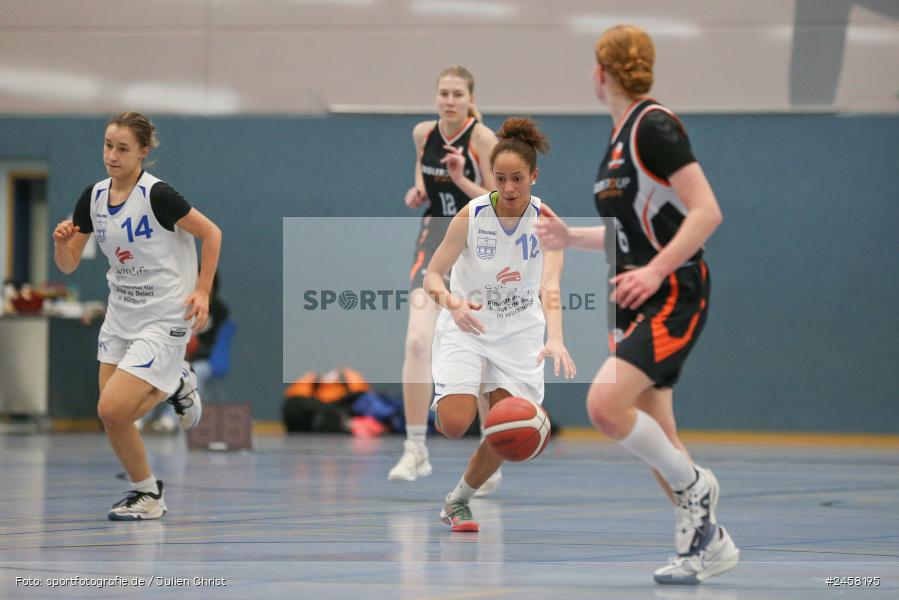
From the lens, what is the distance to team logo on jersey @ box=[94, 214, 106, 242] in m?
5.56

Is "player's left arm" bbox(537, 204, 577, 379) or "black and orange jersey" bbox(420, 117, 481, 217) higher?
"black and orange jersey" bbox(420, 117, 481, 217)

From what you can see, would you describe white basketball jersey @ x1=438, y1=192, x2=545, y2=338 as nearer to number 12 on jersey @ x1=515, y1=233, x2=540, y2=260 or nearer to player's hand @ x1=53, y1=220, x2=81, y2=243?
number 12 on jersey @ x1=515, y1=233, x2=540, y2=260

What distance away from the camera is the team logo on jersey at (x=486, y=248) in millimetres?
5414

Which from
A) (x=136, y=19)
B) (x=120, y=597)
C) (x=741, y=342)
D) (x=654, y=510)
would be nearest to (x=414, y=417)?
(x=654, y=510)

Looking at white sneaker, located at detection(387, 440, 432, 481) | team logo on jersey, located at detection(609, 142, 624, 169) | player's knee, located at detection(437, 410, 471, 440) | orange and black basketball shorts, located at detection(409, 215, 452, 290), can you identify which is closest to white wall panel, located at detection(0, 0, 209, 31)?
orange and black basketball shorts, located at detection(409, 215, 452, 290)

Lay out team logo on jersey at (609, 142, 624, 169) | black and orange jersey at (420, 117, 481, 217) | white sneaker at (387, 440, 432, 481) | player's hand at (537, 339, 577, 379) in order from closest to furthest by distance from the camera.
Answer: team logo on jersey at (609, 142, 624, 169), player's hand at (537, 339, 577, 379), white sneaker at (387, 440, 432, 481), black and orange jersey at (420, 117, 481, 217)

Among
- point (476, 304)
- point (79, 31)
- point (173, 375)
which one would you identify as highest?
point (79, 31)

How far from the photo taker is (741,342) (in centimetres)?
1309

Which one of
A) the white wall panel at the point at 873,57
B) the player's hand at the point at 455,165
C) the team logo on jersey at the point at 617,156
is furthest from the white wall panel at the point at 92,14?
the team logo on jersey at the point at 617,156

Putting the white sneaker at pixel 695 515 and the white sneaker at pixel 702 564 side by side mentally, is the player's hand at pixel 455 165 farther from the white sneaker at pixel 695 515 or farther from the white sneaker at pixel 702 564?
the white sneaker at pixel 702 564

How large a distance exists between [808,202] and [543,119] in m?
2.89

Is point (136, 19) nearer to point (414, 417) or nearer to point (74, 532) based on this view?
point (414, 417)

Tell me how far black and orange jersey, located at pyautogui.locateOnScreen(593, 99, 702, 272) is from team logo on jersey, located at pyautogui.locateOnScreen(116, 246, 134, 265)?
245cm

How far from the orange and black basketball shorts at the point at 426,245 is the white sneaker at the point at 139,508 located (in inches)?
82.0
